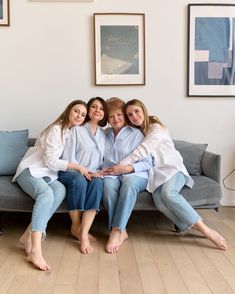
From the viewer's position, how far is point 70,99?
10.4 feet

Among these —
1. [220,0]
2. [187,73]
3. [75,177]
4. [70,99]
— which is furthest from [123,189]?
[220,0]

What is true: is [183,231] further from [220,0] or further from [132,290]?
[220,0]

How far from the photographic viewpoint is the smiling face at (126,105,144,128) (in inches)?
100

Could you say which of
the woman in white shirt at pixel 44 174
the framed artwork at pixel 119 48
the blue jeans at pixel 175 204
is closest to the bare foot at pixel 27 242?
the woman in white shirt at pixel 44 174

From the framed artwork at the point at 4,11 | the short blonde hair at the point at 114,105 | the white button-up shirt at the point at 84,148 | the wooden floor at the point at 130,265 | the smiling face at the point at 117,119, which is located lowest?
the wooden floor at the point at 130,265

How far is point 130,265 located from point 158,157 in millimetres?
815

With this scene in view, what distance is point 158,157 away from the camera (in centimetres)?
252

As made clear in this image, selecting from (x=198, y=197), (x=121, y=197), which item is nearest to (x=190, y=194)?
(x=198, y=197)

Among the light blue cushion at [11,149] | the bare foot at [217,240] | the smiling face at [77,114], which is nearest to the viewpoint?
the bare foot at [217,240]

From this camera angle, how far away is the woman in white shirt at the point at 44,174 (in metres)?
2.13

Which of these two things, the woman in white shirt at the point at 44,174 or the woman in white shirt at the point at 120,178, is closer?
the woman in white shirt at the point at 44,174

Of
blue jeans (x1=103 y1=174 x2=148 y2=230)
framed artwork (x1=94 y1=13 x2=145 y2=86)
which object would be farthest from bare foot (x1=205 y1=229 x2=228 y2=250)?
framed artwork (x1=94 y1=13 x2=145 y2=86)

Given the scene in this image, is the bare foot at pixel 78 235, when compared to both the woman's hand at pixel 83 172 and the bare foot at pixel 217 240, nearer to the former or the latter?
the woman's hand at pixel 83 172

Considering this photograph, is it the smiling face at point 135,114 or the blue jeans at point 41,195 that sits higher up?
the smiling face at point 135,114
